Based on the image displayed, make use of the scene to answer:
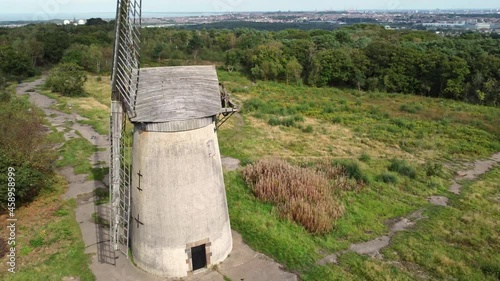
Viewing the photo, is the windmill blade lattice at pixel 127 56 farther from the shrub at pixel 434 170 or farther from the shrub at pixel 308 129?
the shrub at pixel 308 129

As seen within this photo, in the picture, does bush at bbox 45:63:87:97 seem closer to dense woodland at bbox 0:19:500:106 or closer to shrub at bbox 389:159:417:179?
dense woodland at bbox 0:19:500:106

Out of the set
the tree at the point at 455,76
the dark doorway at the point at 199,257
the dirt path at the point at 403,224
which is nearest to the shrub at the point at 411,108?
the tree at the point at 455,76

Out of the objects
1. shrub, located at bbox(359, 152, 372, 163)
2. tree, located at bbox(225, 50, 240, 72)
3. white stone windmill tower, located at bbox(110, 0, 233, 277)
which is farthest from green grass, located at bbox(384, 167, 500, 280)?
tree, located at bbox(225, 50, 240, 72)

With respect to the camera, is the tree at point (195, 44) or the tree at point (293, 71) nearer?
the tree at point (293, 71)

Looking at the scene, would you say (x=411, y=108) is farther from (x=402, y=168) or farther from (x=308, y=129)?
(x=402, y=168)

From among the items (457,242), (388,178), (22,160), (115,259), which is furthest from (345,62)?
(115,259)
